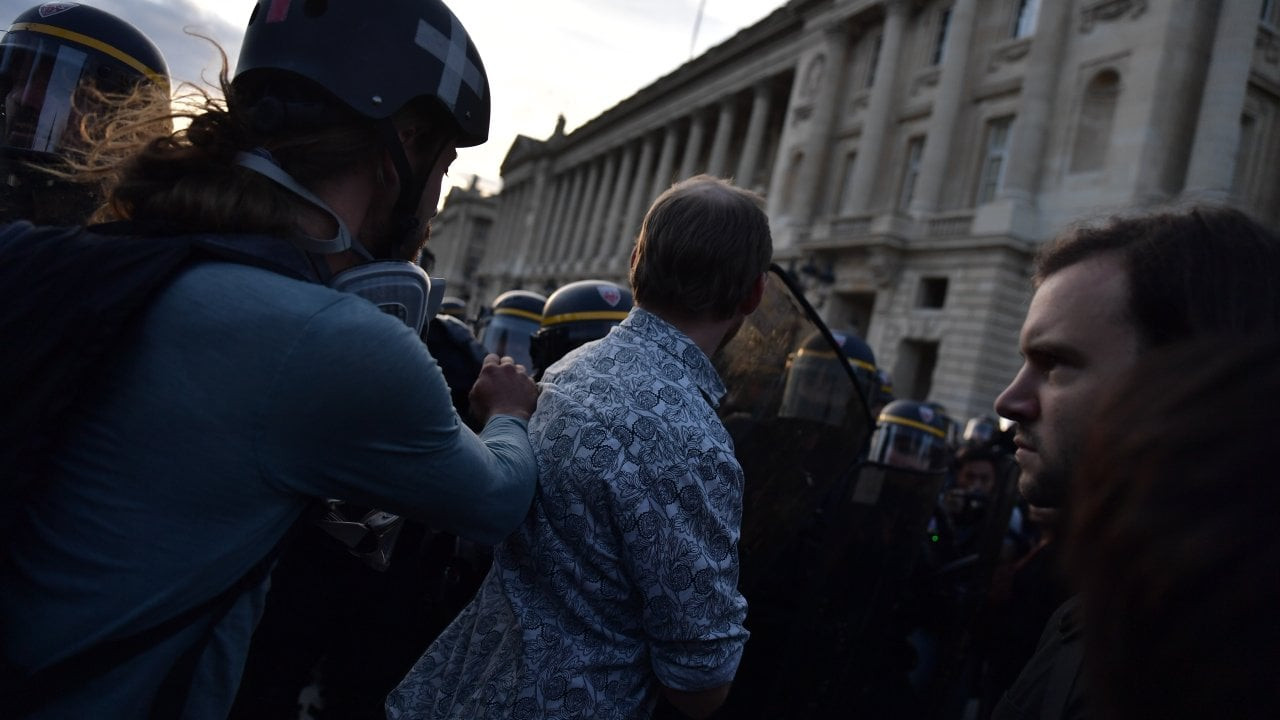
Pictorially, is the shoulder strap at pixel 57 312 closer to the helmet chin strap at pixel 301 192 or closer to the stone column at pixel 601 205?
the helmet chin strap at pixel 301 192

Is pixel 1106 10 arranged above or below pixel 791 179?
above

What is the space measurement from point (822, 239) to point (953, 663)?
21.7 meters

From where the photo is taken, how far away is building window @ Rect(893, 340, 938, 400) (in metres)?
22.2

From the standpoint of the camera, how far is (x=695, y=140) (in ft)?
137

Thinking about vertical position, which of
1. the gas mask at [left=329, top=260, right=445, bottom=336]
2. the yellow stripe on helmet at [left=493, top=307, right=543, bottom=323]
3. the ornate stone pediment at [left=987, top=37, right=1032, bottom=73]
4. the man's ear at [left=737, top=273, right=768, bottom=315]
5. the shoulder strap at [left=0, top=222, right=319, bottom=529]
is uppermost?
the ornate stone pediment at [left=987, top=37, right=1032, bottom=73]

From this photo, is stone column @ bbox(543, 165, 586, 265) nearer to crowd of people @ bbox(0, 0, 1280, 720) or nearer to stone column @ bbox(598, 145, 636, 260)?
stone column @ bbox(598, 145, 636, 260)

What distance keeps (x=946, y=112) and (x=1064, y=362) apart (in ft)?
80.8

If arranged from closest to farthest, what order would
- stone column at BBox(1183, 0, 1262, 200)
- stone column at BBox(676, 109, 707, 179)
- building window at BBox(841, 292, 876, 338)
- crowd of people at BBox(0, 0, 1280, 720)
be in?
1. crowd of people at BBox(0, 0, 1280, 720)
2. stone column at BBox(1183, 0, 1262, 200)
3. building window at BBox(841, 292, 876, 338)
4. stone column at BBox(676, 109, 707, 179)

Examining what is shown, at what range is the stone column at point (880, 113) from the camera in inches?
1023

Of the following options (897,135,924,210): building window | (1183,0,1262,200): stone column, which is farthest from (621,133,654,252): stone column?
(1183,0,1262,200): stone column

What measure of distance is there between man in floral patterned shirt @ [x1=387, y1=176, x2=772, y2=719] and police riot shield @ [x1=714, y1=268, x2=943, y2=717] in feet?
2.47

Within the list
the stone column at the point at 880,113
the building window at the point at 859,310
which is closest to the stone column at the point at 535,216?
the stone column at the point at 880,113

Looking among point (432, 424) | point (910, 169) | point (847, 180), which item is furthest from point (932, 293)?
point (432, 424)

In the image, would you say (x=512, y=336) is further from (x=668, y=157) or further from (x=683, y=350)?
(x=668, y=157)
